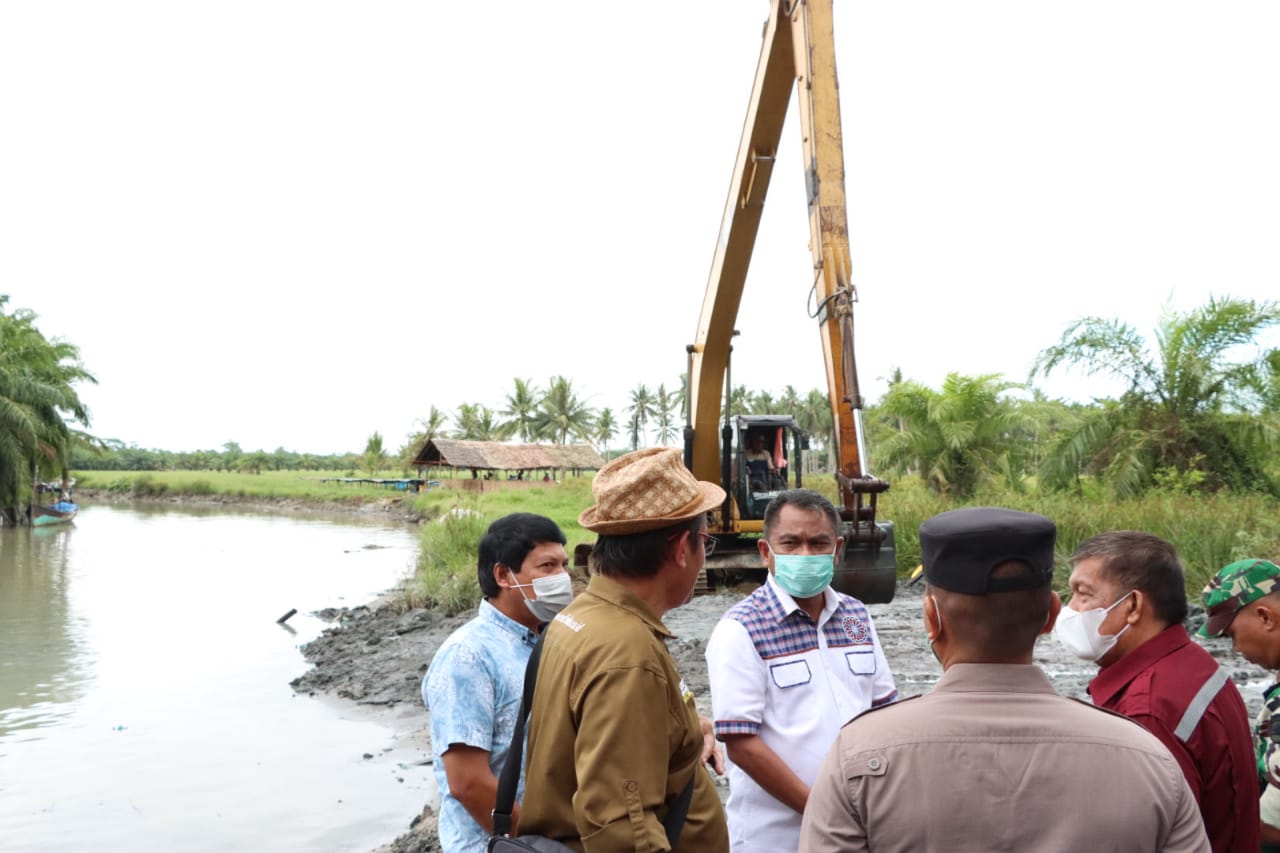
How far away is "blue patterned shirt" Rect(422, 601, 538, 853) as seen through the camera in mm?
2420

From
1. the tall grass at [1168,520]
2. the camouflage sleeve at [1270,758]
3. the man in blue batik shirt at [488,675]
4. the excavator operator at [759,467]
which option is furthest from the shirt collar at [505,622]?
the excavator operator at [759,467]

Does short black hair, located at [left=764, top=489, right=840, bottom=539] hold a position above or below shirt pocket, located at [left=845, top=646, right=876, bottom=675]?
above

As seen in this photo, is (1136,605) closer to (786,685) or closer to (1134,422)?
(786,685)

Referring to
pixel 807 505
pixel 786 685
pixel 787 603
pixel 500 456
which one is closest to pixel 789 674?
pixel 786 685

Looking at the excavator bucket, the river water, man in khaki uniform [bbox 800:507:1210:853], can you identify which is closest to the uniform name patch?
man in khaki uniform [bbox 800:507:1210:853]

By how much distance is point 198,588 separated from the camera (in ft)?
71.1

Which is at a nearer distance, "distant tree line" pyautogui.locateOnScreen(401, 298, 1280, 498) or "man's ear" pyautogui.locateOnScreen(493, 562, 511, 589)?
"man's ear" pyautogui.locateOnScreen(493, 562, 511, 589)

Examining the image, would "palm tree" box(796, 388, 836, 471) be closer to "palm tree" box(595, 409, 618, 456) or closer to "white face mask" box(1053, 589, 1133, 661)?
"palm tree" box(595, 409, 618, 456)

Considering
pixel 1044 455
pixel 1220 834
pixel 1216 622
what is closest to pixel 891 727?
pixel 1220 834

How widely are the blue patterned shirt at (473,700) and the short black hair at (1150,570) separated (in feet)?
4.77

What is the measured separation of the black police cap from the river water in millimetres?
6323

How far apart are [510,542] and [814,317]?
236 inches

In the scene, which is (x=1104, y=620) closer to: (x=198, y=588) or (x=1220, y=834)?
(x=1220, y=834)

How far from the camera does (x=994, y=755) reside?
1496 millimetres
